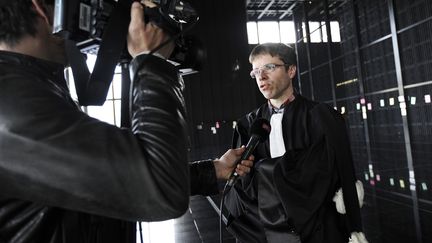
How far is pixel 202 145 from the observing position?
57.0ft

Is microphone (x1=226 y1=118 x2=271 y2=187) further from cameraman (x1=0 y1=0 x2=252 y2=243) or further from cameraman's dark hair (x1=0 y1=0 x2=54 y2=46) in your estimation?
cameraman's dark hair (x1=0 y1=0 x2=54 y2=46)

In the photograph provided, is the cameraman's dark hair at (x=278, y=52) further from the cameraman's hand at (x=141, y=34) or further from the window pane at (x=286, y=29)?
the window pane at (x=286, y=29)

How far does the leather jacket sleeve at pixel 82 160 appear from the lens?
681 mm

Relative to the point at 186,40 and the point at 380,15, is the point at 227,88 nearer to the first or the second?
the point at 380,15

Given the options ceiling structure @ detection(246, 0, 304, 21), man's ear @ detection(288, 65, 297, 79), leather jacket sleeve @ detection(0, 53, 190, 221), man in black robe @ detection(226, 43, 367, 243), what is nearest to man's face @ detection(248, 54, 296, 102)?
man's ear @ detection(288, 65, 297, 79)

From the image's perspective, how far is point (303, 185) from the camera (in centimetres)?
194

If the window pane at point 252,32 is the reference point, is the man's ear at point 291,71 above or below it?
below

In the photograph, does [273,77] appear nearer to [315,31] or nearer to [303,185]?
[303,185]

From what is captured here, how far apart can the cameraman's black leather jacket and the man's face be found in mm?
1658

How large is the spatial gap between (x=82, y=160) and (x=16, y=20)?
14.8 inches

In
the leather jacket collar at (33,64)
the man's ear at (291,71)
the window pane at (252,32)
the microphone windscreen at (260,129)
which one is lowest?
the microphone windscreen at (260,129)

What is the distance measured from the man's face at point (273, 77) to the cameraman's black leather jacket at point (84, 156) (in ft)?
5.44

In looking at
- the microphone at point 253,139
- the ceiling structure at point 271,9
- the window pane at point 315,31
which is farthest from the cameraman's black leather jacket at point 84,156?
the ceiling structure at point 271,9

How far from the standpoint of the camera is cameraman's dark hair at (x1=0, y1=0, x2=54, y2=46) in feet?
2.60
